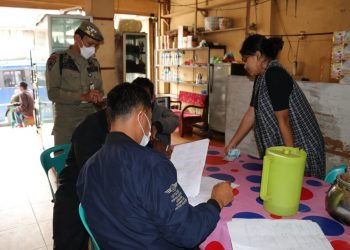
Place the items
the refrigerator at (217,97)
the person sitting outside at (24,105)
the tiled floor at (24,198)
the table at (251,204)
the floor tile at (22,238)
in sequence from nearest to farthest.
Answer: the table at (251,204) < the floor tile at (22,238) < the tiled floor at (24,198) < the refrigerator at (217,97) < the person sitting outside at (24,105)

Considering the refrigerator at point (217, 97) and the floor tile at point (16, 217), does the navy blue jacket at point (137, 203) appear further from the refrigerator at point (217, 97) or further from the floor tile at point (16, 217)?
the refrigerator at point (217, 97)

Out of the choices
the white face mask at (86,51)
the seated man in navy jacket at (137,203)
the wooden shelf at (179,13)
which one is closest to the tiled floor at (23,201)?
the white face mask at (86,51)

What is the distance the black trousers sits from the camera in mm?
1482

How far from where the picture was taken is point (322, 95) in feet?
9.37

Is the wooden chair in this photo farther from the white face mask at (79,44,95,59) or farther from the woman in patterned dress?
the woman in patterned dress

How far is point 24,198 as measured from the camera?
321 cm

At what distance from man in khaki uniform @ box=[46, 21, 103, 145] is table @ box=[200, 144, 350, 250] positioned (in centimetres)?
144

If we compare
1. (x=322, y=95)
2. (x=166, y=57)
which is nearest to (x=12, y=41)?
(x=166, y=57)

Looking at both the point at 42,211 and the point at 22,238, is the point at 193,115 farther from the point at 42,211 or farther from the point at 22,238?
the point at 22,238

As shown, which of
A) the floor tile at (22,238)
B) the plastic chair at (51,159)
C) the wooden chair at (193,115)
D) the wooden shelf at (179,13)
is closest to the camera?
the plastic chair at (51,159)

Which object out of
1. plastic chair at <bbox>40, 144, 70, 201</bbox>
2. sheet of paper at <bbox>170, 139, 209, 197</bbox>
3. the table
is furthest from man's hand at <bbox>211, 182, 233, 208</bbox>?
plastic chair at <bbox>40, 144, 70, 201</bbox>

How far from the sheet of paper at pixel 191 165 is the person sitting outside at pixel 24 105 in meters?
6.27

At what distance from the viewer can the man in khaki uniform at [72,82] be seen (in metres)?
2.64

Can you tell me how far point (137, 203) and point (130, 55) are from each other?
15.0 feet
